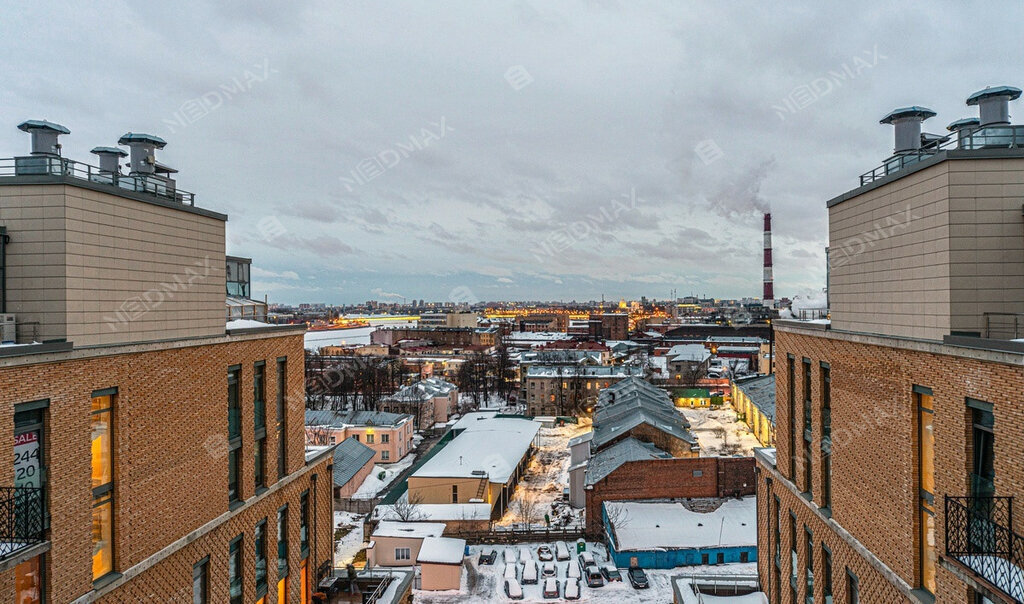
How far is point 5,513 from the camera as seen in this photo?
29.0 feet

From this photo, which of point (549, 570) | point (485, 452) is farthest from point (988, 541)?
point (485, 452)

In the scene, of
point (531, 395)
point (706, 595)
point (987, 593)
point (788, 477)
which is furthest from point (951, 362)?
point (531, 395)

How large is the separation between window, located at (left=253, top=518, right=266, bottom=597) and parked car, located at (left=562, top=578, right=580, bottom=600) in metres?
15.0

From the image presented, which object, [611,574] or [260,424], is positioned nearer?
[260,424]

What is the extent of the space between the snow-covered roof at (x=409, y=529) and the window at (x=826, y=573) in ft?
67.3

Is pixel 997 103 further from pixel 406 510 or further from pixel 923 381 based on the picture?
pixel 406 510

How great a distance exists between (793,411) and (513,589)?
16.9 metres

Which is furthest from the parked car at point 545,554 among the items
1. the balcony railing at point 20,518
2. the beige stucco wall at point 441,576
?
the balcony railing at point 20,518

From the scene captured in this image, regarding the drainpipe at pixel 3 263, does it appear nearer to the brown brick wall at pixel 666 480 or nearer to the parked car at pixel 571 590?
the parked car at pixel 571 590

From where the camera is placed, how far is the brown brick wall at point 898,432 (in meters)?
8.15

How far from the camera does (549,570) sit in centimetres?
2833

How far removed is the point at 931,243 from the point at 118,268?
16364 millimetres

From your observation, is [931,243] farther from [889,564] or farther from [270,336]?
[270,336]

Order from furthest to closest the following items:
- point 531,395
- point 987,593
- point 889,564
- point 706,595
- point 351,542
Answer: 1. point 531,395
2. point 351,542
3. point 706,595
4. point 889,564
5. point 987,593
